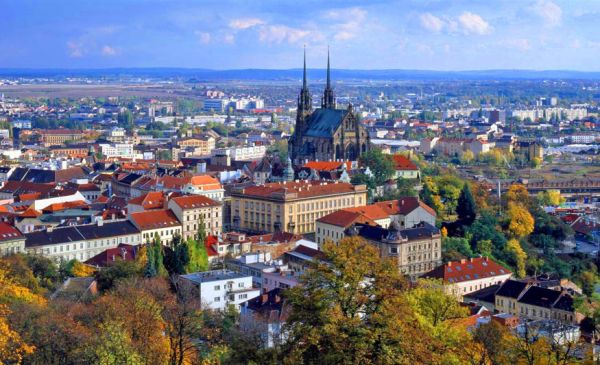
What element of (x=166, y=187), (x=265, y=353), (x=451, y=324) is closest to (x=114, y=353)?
(x=265, y=353)

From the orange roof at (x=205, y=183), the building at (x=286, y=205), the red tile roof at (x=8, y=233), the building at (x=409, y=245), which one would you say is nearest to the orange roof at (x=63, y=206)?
the orange roof at (x=205, y=183)

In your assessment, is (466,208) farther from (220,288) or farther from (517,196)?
(220,288)

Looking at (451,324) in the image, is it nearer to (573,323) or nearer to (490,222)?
(573,323)

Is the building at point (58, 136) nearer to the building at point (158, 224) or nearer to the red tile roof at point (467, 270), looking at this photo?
the building at point (158, 224)

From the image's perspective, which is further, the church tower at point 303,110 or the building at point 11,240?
the church tower at point 303,110

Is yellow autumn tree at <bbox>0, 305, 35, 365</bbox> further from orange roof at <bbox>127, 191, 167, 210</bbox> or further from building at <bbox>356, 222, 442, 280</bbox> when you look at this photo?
orange roof at <bbox>127, 191, 167, 210</bbox>
